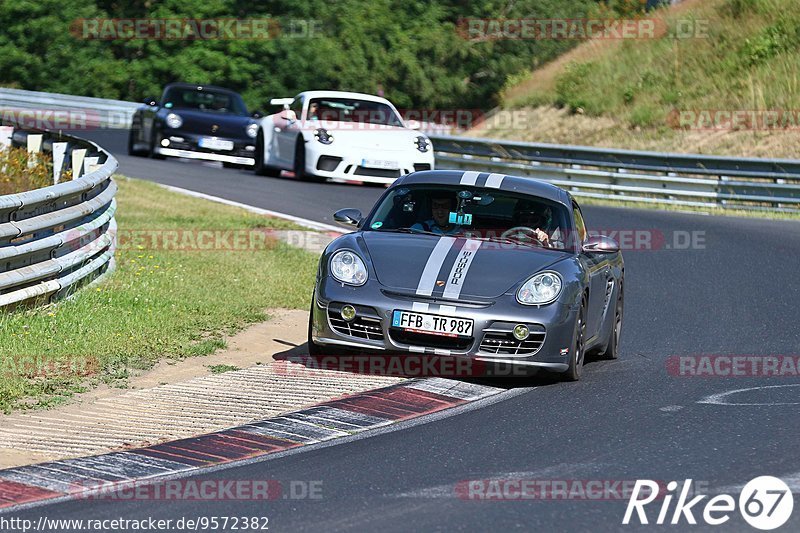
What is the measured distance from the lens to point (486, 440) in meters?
7.26

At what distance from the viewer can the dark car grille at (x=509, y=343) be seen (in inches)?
348

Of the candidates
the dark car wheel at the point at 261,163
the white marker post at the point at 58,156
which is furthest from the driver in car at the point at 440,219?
the dark car wheel at the point at 261,163

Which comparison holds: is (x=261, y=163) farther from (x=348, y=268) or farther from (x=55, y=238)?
(x=348, y=268)

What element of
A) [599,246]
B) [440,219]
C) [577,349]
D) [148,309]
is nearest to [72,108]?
[148,309]

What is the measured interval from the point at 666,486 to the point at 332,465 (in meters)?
1.57

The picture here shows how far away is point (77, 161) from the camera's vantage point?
15250 millimetres

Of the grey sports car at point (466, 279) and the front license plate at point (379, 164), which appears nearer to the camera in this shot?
the grey sports car at point (466, 279)

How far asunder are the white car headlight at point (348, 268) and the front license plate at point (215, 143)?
1678cm

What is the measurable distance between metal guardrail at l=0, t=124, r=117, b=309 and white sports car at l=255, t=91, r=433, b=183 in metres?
9.75

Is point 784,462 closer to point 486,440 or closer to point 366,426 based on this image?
point 486,440

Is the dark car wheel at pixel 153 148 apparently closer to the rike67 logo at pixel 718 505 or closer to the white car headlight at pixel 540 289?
the white car headlight at pixel 540 289

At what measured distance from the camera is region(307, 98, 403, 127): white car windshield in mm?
23531

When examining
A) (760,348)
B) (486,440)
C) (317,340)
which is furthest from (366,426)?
(760,348)

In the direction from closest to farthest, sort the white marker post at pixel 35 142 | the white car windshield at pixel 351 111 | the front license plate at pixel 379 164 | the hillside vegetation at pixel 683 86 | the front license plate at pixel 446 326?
the front license plate at pixel 446 326 → the white marker post at pixel 35 142 → the front license plate at pixel 379 164 → the white car windshield at pixel 351 111 → the hillside vegetation at pixel 683 86
